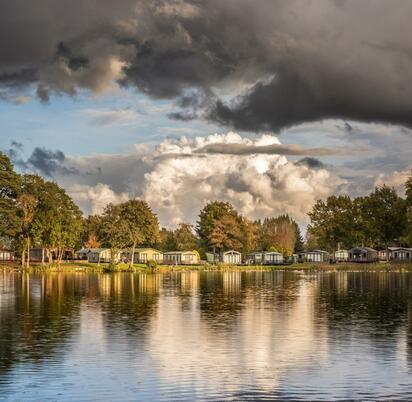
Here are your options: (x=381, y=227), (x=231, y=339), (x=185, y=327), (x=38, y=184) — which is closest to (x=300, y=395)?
(x=231, y=339)

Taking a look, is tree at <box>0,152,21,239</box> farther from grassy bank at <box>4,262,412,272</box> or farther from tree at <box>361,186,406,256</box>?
tree at <box>361,186,406,256</box>

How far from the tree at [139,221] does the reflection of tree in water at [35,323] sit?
84295mm

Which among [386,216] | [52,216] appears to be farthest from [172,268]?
[386,216]

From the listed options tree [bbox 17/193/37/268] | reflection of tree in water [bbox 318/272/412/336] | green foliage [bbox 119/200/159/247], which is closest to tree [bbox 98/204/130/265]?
green foliage [bbox 119/200/159/247]

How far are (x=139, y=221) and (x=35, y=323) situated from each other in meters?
122

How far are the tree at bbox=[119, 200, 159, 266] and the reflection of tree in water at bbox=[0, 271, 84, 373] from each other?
84.3 meters

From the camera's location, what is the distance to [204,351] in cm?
3544

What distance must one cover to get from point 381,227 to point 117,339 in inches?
6591

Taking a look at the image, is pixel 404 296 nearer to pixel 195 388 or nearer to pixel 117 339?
pixel 117 339

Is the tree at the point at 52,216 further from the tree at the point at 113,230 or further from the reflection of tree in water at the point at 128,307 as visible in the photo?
the reflection of tree in water at the point at 128,307

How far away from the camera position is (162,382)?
90.5 ft

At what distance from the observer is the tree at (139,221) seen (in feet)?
540

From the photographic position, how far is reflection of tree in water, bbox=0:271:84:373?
34.6 m

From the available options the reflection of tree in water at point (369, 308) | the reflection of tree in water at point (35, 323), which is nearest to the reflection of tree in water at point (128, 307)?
the reflection of tree in water at point (35, 323)
